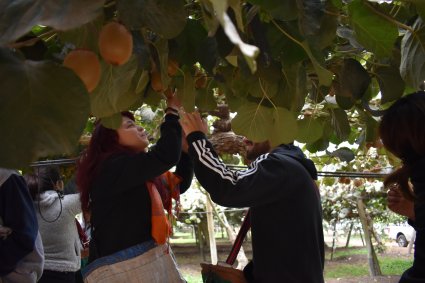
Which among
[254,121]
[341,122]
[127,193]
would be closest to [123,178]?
[127,193]

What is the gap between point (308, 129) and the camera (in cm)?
168

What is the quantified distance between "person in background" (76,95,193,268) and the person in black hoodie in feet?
0.33

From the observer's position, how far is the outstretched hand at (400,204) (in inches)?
58.2

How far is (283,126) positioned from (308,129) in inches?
19.3

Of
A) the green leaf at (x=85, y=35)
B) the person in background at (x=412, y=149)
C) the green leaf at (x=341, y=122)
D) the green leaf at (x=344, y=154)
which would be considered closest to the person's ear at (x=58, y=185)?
the green leaf at (x=344, y=154)

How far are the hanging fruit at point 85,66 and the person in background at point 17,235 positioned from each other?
4.50ft

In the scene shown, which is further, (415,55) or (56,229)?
(56,229)

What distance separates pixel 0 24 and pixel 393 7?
0.81m

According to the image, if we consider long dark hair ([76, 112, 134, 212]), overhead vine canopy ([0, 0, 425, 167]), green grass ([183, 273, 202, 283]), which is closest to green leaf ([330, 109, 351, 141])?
overhead vine canopy ([0, 0, 425, 167])

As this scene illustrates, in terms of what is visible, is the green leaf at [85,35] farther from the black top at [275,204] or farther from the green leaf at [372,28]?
the black top at [275,204]

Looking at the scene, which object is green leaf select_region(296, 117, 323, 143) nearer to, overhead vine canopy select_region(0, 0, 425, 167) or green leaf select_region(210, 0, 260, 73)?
overhead vine canopy select_region(0, 0, 425, 167)

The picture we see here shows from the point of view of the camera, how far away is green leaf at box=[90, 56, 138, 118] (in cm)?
80

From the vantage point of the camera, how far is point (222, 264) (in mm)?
1657

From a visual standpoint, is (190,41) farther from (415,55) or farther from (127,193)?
(127,193)
